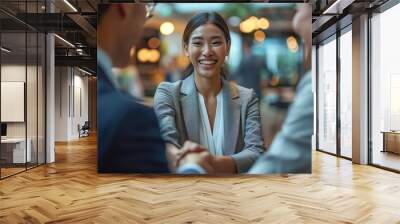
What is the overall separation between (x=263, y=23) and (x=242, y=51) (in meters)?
0.60

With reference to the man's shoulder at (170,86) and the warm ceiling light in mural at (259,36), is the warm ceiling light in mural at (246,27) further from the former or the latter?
the man's shoulder at (170,86)

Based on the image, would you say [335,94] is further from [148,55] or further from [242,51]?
[148,55]

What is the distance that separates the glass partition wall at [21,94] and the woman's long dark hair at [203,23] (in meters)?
3.04

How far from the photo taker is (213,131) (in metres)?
6.61

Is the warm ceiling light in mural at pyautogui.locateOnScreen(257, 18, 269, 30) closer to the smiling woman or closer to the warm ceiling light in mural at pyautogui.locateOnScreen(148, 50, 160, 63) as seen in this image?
the smiling woman

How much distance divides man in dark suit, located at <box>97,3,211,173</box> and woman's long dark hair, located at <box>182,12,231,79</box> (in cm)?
80

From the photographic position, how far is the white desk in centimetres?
710

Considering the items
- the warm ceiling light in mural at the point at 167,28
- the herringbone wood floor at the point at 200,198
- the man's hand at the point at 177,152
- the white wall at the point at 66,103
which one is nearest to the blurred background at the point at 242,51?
the warm ceiling light in mural at the point at 167,28

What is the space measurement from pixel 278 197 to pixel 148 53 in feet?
10.7

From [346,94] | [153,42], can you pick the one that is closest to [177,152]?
[153,42]

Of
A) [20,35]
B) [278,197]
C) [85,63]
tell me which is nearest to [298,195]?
[278,197]

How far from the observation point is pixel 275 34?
678cm

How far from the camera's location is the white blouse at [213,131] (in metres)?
6.60

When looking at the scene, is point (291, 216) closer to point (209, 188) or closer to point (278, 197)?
point (278, 197)
